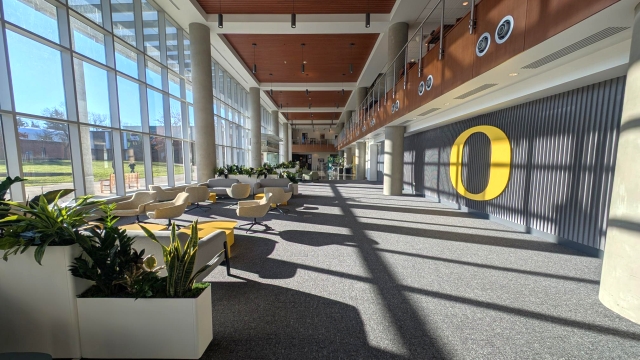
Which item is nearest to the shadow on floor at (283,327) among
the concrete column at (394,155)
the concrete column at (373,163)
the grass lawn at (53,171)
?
the grass lawn at (53,171)

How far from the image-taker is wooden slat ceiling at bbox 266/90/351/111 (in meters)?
18.3

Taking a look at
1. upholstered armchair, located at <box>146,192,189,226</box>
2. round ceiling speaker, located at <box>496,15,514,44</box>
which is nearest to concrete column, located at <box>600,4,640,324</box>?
round ceiling speaker, located at <box>496,15,514,44</box>

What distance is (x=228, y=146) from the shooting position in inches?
537

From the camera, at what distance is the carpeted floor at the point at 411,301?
205cm

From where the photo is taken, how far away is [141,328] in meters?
1.81

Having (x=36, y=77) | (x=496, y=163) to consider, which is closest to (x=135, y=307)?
(x=36, y=77)

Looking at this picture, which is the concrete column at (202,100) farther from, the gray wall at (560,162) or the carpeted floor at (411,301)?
the gray wall at (560,162)

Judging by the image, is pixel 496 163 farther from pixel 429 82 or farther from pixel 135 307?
pixel 135 307

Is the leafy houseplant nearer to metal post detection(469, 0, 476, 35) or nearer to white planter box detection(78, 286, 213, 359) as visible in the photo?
white planter box detection(78, 286, 213, 359)

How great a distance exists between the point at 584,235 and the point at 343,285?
4.15 metres

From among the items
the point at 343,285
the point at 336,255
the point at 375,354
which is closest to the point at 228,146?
the point at 336,255

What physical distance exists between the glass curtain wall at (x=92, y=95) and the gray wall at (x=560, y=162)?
8.54 meters

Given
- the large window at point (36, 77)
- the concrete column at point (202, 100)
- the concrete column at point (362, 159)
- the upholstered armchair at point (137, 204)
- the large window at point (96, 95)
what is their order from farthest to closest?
the concrete column at point (362, 159)
the concrete column at point (202, 100)
the upholstered armchair at point (137, 204)
the large window at point (96, 95)
the large window at point (36, 77)

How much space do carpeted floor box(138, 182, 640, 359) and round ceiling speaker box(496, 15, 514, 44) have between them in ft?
10.3
